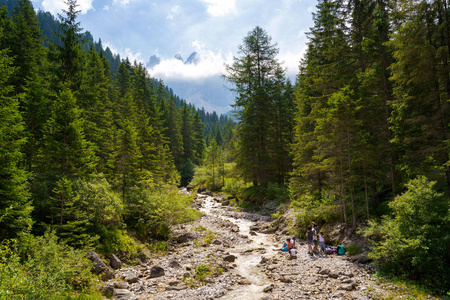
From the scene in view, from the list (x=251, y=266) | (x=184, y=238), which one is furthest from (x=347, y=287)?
(x=184, y=238)

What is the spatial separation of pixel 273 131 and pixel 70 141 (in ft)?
87.1

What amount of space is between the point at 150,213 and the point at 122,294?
27.9 feet

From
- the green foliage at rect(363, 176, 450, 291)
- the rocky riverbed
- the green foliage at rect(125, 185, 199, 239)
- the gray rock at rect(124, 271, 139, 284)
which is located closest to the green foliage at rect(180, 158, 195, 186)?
the green foliage at rect(125, 185, 199, 239)

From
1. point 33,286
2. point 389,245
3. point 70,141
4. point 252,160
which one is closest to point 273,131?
point 252,160

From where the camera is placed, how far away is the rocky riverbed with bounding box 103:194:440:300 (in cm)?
1058

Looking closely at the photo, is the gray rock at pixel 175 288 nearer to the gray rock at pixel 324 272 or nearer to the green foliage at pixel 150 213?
the green foliage at pixel 150 213

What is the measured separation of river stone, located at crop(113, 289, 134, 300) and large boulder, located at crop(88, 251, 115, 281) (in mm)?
1410

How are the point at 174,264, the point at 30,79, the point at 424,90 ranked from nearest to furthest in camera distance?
the point at 424,90, the point at 174,264, the point at 30,79

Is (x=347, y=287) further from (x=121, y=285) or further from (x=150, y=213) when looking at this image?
(x=150, y=213)

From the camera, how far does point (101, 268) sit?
11844 millimetres

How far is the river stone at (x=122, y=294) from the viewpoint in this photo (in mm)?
10281

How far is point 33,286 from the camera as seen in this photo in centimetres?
654

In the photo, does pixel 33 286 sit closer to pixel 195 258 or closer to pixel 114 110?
pixel 195 258

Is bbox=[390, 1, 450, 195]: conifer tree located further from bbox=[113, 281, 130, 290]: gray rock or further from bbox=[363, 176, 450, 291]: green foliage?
bbox=[113, 281, 130, 290]: gray rock
